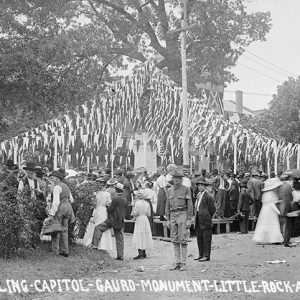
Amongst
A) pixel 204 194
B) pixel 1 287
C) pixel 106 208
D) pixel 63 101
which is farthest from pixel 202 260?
pixel 63 101

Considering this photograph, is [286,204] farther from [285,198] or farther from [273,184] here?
[273,184]

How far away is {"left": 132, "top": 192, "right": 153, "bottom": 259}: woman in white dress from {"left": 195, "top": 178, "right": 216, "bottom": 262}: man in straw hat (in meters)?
1.25

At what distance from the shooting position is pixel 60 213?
41.9 feet

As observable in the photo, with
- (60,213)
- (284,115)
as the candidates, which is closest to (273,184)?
(60,213)

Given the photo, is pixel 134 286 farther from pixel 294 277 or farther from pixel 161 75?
pixel 161 75

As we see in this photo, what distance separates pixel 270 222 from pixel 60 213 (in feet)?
19.9

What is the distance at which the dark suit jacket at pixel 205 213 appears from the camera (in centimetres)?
1344

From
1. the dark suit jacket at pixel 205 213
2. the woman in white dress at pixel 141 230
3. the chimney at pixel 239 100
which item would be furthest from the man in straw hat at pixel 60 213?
the chimney at pixel 239 100

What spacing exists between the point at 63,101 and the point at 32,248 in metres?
12.2

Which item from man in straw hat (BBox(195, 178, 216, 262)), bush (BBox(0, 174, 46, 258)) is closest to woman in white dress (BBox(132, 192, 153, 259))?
man in straw hat (BBox(195, 178, 216, 262))

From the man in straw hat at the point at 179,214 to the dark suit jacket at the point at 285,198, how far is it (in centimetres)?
435

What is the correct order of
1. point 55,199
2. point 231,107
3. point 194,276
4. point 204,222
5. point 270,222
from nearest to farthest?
point 194,276 < point 55,199 < point 204,222 < point 270,222 < point 231,107

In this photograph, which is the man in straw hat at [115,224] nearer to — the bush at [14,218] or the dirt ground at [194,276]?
the dirt ground at [194,276]

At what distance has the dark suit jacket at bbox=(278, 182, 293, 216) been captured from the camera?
16.1 m
